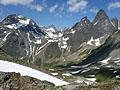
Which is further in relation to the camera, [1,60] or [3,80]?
[1,60]

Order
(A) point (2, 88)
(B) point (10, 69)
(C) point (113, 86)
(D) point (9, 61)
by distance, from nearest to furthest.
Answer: (C) point (113, 86)
(A) point (2, 88)
(B) point (10, 69)
(D) point (9, 61)

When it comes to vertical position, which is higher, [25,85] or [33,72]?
[33,72]

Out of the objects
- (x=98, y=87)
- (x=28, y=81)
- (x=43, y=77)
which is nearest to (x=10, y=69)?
(x=43, y=77)

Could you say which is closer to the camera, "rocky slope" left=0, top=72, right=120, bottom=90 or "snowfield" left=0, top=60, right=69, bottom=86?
"rocky slope" left=0, top=72, right=120, bottom=90

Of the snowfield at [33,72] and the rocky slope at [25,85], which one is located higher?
the snowfield at [33,72]

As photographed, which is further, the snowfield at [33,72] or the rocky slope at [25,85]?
the snowfield at [33,72]

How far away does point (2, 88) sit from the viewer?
23281 millimetres

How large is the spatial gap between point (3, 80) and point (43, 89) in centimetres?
275

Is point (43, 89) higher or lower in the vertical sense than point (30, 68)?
lower

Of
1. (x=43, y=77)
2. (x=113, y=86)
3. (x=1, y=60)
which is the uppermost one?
(x=1, y=60)

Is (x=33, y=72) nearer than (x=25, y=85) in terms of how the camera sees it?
No

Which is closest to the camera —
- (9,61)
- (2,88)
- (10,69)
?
(2,88)

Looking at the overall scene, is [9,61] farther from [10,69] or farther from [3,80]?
[3,80]

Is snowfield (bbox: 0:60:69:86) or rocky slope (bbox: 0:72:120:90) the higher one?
snowfield (bbox: 0:60:69:86)
